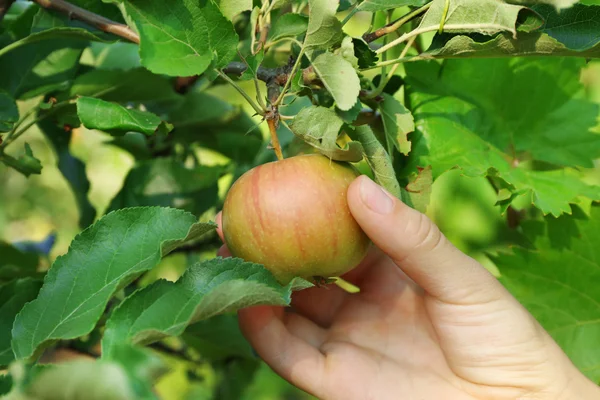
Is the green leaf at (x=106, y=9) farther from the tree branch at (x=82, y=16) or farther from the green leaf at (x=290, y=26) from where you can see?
the green leaf at (x=290, y=26)

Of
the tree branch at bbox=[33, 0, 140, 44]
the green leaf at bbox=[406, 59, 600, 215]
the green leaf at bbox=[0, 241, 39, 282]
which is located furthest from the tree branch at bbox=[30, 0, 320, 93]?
the green leaf at bbox=[0, 241, 39, 282]

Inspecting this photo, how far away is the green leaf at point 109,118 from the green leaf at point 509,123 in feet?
1.15

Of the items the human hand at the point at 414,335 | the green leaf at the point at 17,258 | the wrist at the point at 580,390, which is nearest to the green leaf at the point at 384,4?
the human hand at the point at 414,335

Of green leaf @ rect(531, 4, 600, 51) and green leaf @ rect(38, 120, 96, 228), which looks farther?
green leaf @ rect(38, 120, 96, 228)

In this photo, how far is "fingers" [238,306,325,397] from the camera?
3.01 ft

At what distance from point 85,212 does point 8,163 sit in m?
0.27

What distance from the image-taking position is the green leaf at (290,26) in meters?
0.69

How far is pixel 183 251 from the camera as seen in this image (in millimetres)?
1205

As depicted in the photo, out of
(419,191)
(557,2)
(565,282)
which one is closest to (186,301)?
(419,191)

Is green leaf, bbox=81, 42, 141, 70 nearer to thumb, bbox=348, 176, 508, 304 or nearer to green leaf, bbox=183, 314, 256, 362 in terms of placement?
green leaf, bbox=183, 314, 256, 362

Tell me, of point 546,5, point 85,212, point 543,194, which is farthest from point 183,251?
point 546,5

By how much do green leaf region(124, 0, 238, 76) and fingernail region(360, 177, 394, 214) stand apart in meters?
0.20

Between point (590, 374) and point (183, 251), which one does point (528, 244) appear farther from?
point (183, 251)

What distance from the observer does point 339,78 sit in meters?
0.66
